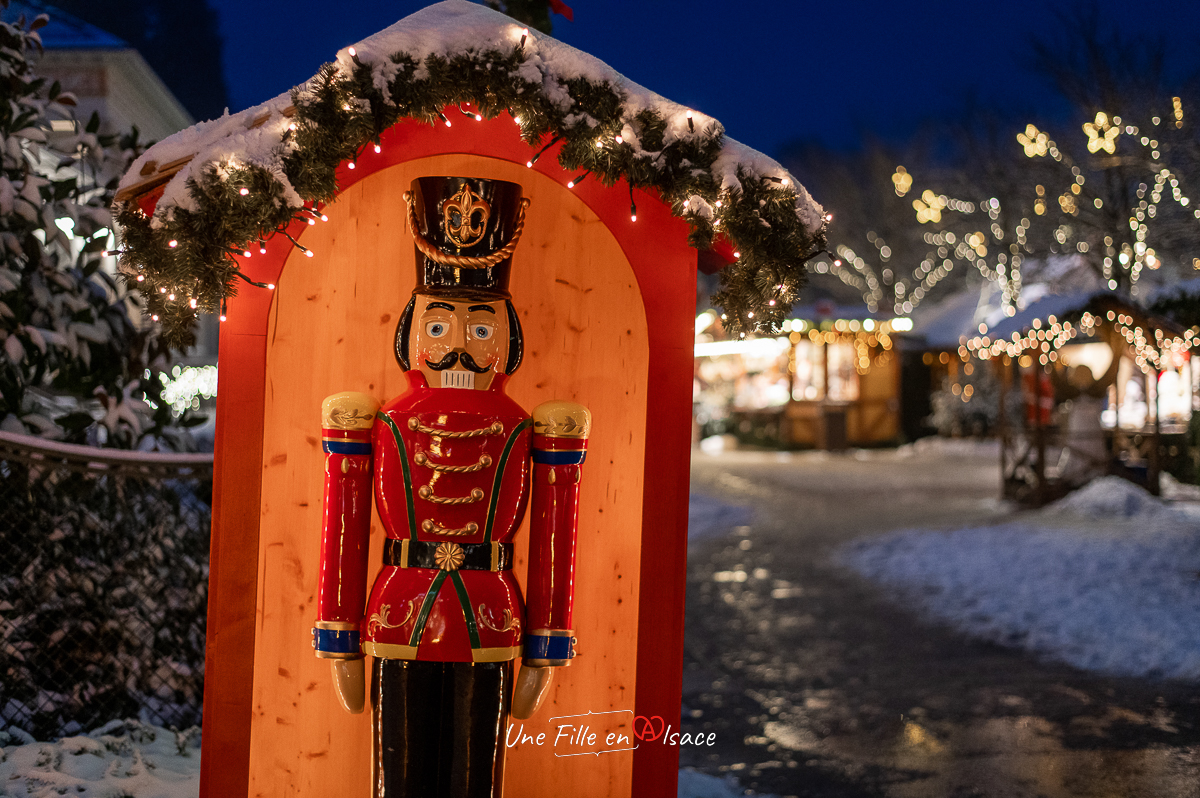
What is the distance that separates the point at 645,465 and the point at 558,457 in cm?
57

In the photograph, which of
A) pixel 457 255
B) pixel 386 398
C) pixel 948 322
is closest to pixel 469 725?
pixel 386 398

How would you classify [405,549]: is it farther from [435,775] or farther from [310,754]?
[310,754]

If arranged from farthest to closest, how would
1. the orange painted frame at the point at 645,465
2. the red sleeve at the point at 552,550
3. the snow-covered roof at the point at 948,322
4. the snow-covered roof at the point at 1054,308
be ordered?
1. the snow-covered roof at the point at 948,322
2. the snow-covered roof at the point at 1054,308
3. the orange painted frame at the point at 645,465
4. the red sleeve at the point at 552,550

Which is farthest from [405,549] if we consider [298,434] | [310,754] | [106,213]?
[106,213]

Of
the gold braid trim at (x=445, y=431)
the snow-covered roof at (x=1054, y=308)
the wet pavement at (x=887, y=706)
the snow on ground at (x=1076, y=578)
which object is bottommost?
the wet pavement at (x=887, y=706)

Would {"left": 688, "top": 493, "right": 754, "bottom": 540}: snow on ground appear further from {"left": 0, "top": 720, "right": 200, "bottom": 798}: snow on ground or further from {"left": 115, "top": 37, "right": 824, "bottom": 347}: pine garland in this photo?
{"left": 115, "top": 37, "right": 824, "bottom": 347}: pine garland

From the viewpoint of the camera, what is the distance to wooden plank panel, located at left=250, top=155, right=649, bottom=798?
308 centimetres

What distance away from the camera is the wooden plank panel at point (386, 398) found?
10.1ft

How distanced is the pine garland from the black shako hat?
0.87 ft

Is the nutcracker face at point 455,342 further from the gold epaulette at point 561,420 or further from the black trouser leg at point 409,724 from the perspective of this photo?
the black trouser leg at point 409,724

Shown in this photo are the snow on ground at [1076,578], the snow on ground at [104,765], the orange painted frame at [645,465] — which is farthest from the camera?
the snow on ground at [1076,578]

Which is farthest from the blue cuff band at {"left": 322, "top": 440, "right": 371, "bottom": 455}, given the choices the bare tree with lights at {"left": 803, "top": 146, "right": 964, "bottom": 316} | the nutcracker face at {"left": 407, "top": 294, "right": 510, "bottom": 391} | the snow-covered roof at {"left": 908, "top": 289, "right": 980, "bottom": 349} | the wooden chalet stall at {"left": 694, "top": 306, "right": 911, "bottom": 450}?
the bare tree with lights at {"left": 803, "top": 146, "right": 964, "bottom": 316}

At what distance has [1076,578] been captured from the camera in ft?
25.5

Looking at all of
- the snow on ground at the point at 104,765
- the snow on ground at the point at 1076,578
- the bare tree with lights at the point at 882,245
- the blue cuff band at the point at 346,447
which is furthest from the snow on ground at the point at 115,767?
the bare tree with lights at the point at 882,245
